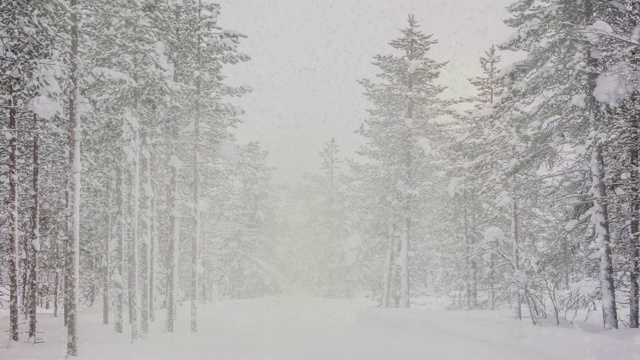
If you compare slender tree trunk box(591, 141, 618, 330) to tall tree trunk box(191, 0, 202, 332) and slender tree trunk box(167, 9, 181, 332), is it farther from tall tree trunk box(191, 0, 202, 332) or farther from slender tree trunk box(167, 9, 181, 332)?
slender tree trunk box(167, 9, 181, 332)

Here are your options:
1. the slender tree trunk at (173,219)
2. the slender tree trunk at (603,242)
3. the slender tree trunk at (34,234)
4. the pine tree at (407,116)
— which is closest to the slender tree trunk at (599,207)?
the slender tree trunk at (603,242)

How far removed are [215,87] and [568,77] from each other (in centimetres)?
1615

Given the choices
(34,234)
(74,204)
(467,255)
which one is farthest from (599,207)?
(34,234)

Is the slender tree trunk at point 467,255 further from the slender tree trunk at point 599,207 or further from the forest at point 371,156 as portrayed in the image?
the slender tree trunk at point 599,207

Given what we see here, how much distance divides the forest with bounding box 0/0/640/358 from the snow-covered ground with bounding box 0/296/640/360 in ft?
1.31

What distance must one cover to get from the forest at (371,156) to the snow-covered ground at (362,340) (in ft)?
1.31

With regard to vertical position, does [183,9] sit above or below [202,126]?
above

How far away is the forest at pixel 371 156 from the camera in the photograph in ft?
45.4

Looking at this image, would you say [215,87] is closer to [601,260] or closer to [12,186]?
[12,186]

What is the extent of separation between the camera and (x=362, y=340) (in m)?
18.9

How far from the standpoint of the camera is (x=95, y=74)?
53.2 ft

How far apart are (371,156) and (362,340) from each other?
1569 cm

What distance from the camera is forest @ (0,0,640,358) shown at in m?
13.8

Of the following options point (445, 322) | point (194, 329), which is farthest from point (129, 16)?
point (445, 322)
